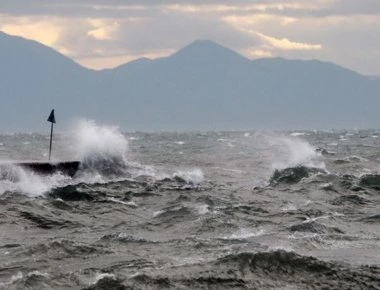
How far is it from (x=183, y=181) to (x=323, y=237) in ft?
49.7

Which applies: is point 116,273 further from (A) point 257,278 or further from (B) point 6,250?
(B) point 6,250

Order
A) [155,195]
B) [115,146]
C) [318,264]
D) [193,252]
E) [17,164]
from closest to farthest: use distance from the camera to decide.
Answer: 1. [318,264]
2. [193,252]
3. [155,195]
4. [17,164]
5. [115,146]

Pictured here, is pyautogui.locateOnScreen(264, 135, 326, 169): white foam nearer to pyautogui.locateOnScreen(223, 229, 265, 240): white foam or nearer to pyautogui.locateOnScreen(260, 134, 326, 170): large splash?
pyautogui.locateOnScreen(260, 134, 326, 170): large splash

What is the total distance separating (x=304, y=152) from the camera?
53688 millimetres

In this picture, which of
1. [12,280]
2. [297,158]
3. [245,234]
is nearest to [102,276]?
[12,280]

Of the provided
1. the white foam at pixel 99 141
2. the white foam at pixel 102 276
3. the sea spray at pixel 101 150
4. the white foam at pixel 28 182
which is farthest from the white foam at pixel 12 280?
the white foam at pixel 99 141

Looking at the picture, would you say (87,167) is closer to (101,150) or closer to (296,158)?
(101,150)

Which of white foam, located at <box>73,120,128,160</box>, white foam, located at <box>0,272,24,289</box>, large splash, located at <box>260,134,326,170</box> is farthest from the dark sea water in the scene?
large splash, located at <box>260,134,326,170</box>

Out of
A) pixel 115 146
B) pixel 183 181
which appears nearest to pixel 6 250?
pixel 183 181

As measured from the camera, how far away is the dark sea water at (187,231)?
13109mm

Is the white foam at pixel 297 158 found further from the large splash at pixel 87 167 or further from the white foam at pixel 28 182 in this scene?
the white foam at pixel 28 182

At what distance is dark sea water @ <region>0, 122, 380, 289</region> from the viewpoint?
13109mm

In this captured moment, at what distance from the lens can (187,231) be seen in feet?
59.4

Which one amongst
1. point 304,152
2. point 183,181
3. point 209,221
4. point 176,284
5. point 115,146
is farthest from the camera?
point 304,152
